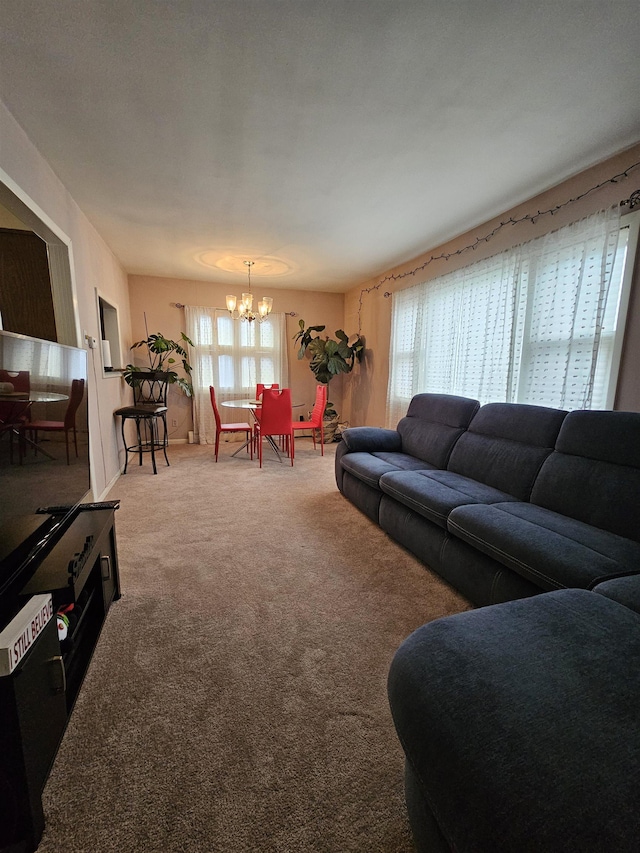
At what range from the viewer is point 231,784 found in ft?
3.22

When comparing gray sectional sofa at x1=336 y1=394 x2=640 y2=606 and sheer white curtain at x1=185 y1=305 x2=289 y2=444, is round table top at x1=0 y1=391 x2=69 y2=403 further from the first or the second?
sheer white curtain at x1=185 y1=305 x2=289 y2=444

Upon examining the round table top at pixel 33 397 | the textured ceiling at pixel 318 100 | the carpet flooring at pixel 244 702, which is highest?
the textured ceiling at pixel 318 100

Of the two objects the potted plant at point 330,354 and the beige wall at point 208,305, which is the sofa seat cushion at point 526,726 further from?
the beige wall at point 208,305

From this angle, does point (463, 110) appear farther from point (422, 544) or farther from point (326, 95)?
point (422, 544)

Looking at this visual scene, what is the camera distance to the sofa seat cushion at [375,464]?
8.58 feet

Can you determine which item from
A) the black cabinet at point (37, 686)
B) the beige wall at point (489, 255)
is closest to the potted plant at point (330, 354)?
the beige wall at point (489, 255)

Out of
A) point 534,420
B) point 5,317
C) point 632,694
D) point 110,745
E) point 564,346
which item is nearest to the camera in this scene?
point 632,694

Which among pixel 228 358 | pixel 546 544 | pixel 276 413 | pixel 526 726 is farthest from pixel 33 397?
pixel 228 358

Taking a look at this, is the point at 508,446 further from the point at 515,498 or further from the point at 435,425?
the point at 435,425

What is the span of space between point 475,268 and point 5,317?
3643 mm

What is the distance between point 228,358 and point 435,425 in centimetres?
380

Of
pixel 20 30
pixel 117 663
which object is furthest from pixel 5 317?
pixel 117 663

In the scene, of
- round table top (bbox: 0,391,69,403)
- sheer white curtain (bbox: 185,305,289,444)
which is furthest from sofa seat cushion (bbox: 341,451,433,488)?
sheer white curtain (bbox: 185,305,289,444)

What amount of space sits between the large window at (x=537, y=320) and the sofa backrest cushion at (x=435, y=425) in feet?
1.45
